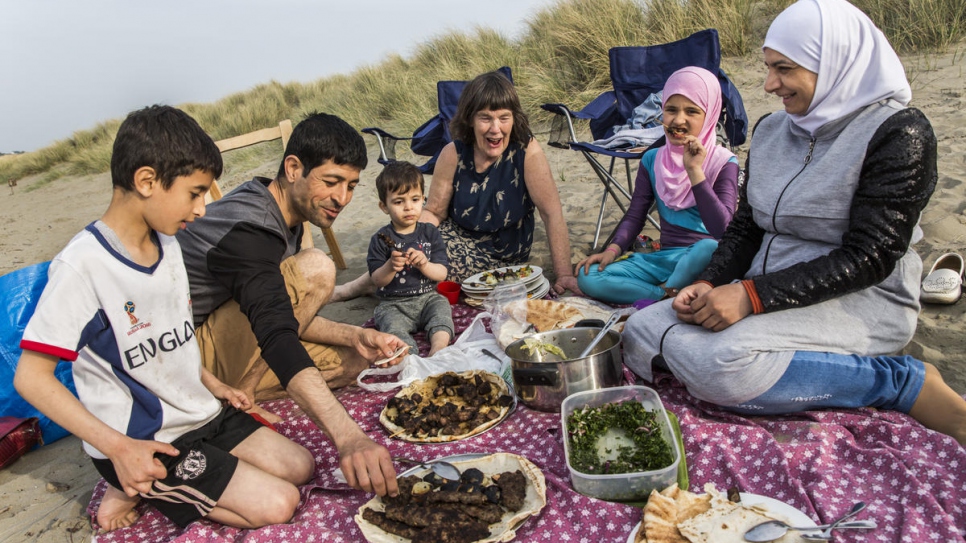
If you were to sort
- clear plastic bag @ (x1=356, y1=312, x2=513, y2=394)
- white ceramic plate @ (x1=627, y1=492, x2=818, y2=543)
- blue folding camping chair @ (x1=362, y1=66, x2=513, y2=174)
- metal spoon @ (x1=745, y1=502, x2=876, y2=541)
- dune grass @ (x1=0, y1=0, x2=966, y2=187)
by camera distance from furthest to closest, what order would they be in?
dune grass @ (x1=0, y1=0, x2=966, y2=187)
blue folding camping chair @ (x1=362, y1=66, x2=513, y2=174)
clear plastic bag @ (x1=356, y1=312, x2=513, y2=394)
white ceramic plate @ (x1=627, y1=492, x2=818, y2=543)
metal spoon @ (x1=745, y1=502, x2=876, y2=541)

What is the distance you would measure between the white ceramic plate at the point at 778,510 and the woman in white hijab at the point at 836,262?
607 millimetres

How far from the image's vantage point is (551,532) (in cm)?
213

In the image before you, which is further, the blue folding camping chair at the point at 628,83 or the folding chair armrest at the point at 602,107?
the folding chair armrest at the point at 602,107

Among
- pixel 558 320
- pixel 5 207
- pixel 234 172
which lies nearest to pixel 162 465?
pixel 558 320

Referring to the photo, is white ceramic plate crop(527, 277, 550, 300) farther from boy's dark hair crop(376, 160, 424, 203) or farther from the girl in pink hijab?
boy's dark hair crop(376, 160, 424, 203)

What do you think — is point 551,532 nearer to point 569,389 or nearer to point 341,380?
point 569,389

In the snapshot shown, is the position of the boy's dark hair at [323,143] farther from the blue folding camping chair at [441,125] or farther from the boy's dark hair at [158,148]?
the blue folding camping chair at [441,125]

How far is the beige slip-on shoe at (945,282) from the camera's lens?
3.35 meters

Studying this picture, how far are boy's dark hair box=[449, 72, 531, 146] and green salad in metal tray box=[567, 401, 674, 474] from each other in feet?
7.69

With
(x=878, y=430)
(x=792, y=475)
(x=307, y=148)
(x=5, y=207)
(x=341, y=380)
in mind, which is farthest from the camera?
(x=5, y=207)

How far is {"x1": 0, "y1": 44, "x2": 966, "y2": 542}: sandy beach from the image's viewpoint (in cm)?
277

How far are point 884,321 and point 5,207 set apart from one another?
18521mm

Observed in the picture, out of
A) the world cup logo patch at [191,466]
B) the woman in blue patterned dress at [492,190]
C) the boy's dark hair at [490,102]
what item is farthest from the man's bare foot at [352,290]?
the world cup logo patch at [191,466]

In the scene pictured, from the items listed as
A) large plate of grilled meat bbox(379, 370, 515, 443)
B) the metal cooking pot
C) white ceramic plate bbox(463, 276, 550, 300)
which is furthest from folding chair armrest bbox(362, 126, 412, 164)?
the metal cooking pot
